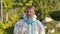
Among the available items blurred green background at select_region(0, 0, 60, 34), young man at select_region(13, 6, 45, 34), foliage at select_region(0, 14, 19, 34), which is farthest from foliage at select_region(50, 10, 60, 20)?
young man at select_region(13, 6, 45, 34)

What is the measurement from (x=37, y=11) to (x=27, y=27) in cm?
768

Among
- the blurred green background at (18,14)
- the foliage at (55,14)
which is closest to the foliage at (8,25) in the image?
the blurred green background at (18,14)

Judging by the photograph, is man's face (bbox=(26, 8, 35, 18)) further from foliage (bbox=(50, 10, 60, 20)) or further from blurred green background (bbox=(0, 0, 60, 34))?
A: foliage (bbox=(50, 10, 60, 20))

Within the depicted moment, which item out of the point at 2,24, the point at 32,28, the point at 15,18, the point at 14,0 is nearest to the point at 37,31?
the point at 32,28

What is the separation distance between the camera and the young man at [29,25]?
11.3 ft

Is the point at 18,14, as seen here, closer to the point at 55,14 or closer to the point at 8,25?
the point at 8,25

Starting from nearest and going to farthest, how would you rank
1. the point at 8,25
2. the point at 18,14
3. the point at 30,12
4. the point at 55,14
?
the point at 30,12
the point at 8,25
the point at 18,14
the point at 55,14

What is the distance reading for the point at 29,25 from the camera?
138 inches

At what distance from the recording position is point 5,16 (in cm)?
1038

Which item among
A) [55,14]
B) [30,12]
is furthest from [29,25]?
[55,14]

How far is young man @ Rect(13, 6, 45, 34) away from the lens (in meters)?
3.44

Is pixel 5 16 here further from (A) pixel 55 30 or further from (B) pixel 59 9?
(B) pixel 59 9

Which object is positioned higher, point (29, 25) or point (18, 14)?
point (29, 25)

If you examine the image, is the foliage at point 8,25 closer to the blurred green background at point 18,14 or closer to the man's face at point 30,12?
the blurred green background at point 18,14
